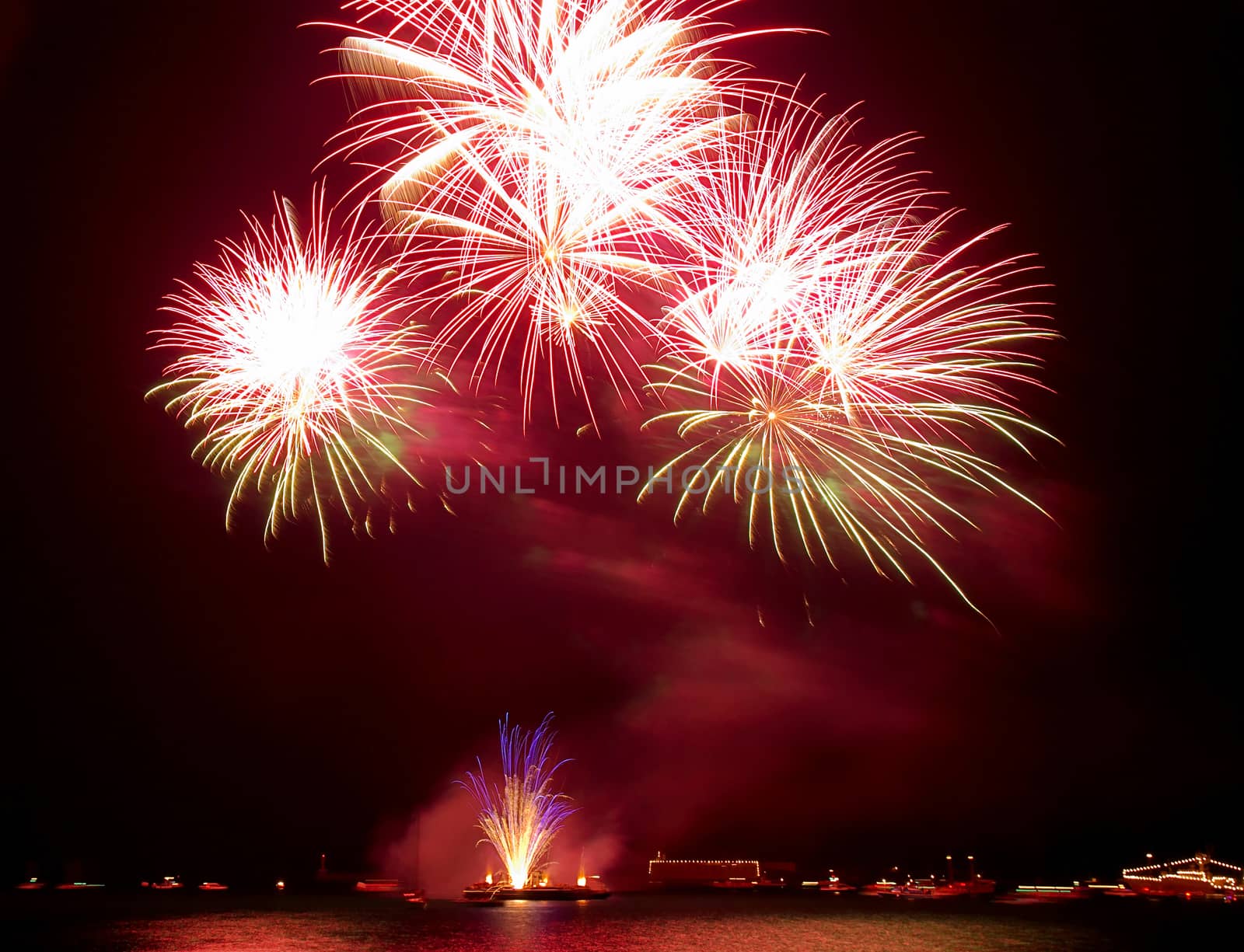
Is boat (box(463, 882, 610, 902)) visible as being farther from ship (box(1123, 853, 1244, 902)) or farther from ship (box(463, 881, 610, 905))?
ship (box(1123, 853, 1244, 902))

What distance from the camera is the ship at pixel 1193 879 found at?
142125mm

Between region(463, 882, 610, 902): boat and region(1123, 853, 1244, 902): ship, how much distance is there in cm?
8017

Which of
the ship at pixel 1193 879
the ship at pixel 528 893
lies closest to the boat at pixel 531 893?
the ship at pixel 528 893

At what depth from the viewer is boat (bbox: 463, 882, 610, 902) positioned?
122 meters

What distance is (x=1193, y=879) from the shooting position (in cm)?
14462

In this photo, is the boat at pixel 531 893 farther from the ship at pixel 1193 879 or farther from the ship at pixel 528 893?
the ship at pixel 1193 879

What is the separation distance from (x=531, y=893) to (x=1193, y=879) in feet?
305

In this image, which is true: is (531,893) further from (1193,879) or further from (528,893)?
(1193,879)

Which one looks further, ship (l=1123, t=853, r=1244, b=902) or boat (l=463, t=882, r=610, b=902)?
ship (l=1123, t=853, r=1244, b=902)

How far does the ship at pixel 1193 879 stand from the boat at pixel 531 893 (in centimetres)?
8017

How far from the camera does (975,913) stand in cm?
11350

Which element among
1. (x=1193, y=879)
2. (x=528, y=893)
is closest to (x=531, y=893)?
(x=528, y=893)

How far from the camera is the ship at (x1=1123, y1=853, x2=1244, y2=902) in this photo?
466 ft

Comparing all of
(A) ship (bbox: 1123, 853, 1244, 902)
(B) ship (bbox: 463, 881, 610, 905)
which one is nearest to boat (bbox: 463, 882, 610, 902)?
(B) ship (bbox: 463, 881, 610, 905)
